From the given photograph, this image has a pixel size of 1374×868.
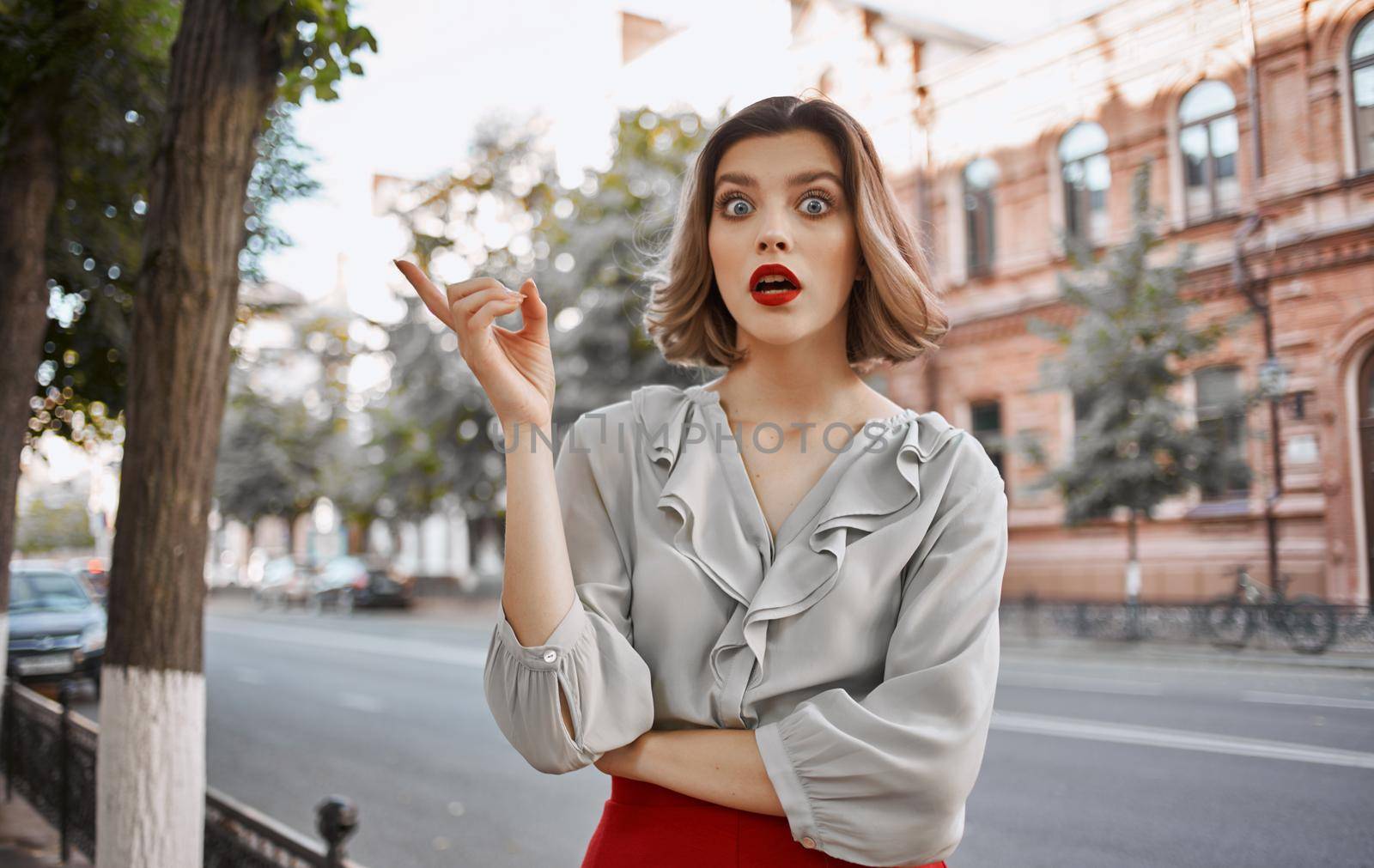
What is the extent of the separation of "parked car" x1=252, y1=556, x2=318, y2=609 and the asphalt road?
1879cm

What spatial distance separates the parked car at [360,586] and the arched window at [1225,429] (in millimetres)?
23185

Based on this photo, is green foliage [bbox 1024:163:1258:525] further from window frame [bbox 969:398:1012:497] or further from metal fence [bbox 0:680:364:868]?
metal fence [bbox 0:680:364:868]

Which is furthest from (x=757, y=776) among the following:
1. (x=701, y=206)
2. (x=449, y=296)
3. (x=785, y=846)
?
(x=701, y=206)

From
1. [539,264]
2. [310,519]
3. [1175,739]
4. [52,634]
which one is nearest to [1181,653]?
[1175,739]

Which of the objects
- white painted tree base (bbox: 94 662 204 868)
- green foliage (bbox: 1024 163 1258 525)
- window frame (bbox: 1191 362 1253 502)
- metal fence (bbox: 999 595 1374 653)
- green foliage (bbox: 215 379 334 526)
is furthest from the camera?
green foliage (bbox: 215 379 334 526)

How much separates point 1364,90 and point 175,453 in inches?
156

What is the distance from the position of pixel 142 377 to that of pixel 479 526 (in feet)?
75.1

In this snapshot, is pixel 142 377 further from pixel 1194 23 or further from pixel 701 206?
pixel 1194 23

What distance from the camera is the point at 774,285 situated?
1.56 metres

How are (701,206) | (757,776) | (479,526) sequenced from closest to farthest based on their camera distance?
A: (757,776)
(701,206)
(479,526)

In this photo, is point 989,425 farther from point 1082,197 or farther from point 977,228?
point 1082,197

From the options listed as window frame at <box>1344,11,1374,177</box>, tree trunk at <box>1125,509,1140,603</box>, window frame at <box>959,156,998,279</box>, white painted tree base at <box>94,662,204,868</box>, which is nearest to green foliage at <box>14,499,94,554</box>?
window frame at <box>959,156,998,279</box>

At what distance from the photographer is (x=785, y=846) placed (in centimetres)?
141

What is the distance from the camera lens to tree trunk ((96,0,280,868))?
3.29 meters
